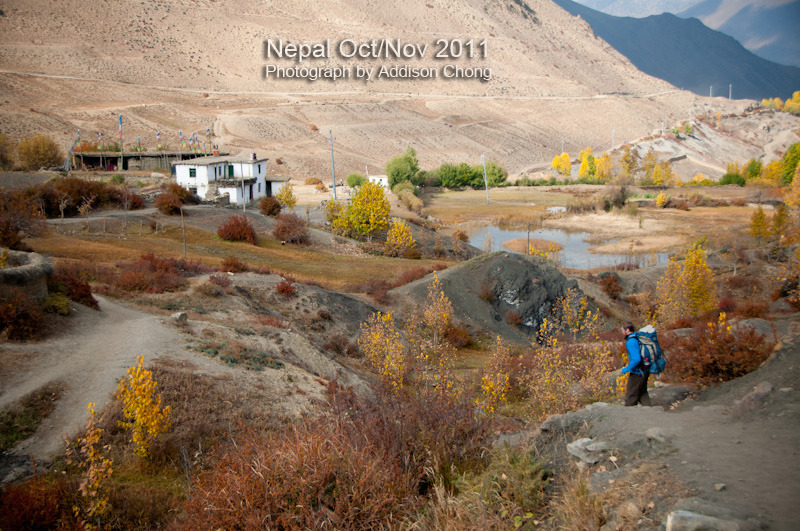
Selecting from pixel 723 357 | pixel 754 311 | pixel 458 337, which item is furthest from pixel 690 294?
pixel 723 357

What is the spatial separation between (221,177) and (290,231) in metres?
16.7

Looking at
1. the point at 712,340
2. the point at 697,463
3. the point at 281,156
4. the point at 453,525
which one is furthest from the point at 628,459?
the point at 281,156

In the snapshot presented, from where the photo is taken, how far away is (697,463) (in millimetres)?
5965

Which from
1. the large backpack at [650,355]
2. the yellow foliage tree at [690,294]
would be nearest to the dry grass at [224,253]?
the yellow foliage tree at [690,294]

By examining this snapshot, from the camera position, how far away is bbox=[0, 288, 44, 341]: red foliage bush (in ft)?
42.5

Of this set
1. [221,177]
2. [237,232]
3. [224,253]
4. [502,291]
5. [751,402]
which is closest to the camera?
[751,402]

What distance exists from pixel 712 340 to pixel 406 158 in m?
80.2

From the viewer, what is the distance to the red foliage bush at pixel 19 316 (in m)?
13.0

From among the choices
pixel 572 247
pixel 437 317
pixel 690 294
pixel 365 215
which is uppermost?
pixel 365 215

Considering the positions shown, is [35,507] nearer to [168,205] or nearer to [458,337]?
[458,337]

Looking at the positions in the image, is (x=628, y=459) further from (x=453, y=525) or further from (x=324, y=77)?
(x=324, y=77)

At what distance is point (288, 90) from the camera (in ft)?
449

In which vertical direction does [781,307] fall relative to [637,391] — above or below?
below

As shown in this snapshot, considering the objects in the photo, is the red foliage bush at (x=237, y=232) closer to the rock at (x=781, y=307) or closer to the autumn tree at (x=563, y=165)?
the rock at (x=781, y=307)
